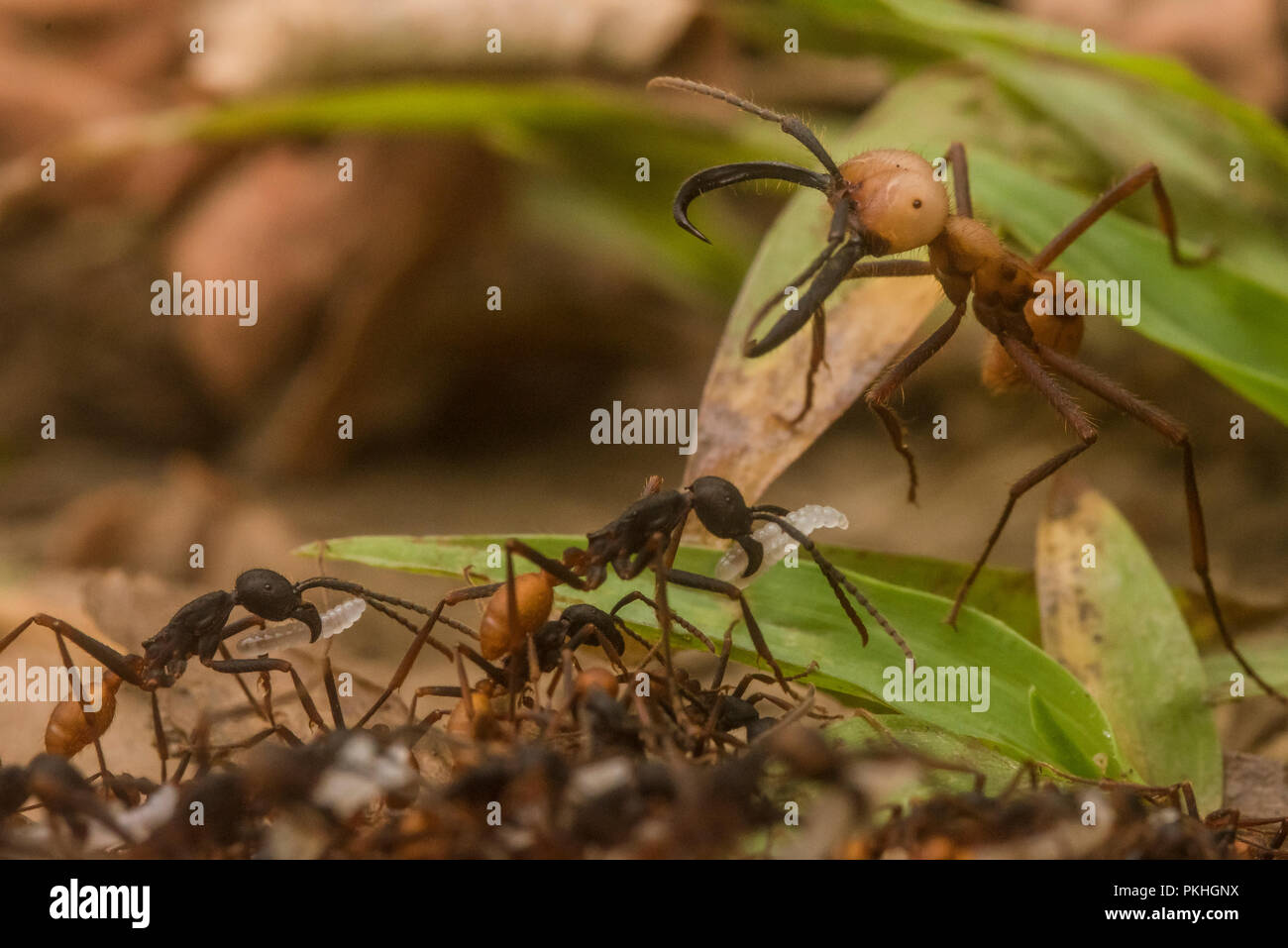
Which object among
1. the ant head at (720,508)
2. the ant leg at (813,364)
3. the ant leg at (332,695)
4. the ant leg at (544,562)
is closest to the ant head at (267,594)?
the ant leg at (332,695)

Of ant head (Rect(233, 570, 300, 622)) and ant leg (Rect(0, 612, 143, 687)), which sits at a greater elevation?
ant head (Rect(233, 570, 300, 622))

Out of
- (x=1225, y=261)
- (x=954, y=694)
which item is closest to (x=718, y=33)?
(x=1225, y=261)

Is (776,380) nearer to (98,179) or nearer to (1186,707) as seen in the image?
(1186,707)

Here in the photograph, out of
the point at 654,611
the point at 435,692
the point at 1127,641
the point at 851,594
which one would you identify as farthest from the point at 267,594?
the point at 1127,641

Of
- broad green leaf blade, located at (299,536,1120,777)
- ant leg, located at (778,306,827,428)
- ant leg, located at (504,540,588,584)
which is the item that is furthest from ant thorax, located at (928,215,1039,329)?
ant leg, located at (504,540,588,584)

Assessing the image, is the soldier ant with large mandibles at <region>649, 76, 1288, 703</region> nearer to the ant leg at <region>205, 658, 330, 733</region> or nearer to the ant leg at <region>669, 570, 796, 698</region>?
the ant leg at <region>669, 570, 796, 698</region>

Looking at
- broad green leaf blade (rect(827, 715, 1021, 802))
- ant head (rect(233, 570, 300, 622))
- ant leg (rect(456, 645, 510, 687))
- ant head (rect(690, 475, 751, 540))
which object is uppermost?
ant head (rect(690, 475, 751, 540))

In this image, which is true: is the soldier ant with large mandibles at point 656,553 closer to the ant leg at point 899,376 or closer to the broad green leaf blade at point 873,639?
the broad green leaf blade at point 873,639
